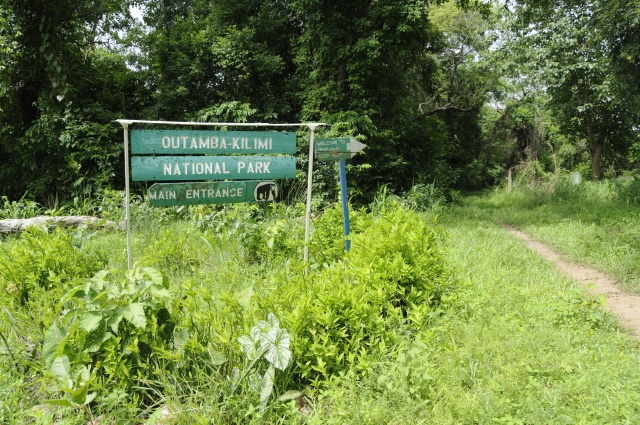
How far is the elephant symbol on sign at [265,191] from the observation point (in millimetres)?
4010

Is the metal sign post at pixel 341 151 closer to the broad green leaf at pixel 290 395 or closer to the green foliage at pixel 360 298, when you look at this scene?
the green foliage at pixel 360 298

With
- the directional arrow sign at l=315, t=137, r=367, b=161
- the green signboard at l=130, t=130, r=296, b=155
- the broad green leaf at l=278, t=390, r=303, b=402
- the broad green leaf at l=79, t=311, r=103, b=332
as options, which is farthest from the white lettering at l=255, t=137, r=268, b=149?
the broad green leaf at l=278, t=390, r=303, b=402

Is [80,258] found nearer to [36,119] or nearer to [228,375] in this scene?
[228,375]

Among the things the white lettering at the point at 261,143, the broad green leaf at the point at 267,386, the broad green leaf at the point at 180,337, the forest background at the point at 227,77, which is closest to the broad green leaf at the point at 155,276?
the broad green leaf at the point at 180,337

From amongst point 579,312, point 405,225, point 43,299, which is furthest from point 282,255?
point 579,312

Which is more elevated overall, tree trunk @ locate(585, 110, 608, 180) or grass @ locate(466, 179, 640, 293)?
tree trunk @ locate(585, 110, 608, 180)

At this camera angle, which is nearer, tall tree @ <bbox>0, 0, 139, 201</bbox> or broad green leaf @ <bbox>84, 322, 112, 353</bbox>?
broad green leaf @ <bbox>84, 322, 112, 353</bbox>

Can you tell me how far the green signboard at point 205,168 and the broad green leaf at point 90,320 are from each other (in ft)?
4.26

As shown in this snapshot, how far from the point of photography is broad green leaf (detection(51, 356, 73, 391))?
2.21m

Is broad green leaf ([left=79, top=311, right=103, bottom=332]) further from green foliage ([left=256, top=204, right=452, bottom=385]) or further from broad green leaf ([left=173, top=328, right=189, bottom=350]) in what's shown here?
green foliage ([left=256, top=204, right=452, bottom=385])

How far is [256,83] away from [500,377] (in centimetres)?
949

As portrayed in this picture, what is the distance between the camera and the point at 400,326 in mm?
3037

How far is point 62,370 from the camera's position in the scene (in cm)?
224

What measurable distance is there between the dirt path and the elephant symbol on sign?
3.14 meters
